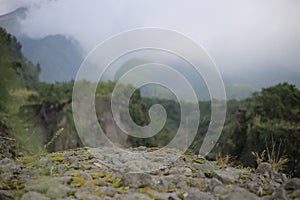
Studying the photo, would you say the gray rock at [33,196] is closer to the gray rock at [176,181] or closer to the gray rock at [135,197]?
the gray rock at [135,197]

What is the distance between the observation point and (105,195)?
14.5 feet

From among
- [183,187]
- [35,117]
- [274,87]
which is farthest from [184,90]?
[35,117]

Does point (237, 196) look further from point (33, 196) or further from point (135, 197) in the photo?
point (33, 196)

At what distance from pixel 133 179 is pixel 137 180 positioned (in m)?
0.05

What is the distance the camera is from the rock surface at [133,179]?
438 cm

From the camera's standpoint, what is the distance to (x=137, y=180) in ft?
15.6

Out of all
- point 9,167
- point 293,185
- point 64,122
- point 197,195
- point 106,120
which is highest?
point 106,120

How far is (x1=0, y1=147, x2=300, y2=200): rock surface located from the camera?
172 inches

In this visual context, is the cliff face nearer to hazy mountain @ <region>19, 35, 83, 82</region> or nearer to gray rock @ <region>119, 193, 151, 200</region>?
hazy mountain @ <region>19, 35, 83, 82</region>

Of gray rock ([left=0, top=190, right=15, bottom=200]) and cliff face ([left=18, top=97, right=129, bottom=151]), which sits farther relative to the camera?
cliff face ([left=18, top=97, right=129, bottom=151])

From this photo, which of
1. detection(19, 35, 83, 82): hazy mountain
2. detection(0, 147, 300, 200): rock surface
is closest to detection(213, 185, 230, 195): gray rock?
detection(0, 147, 300, 200): rock surface

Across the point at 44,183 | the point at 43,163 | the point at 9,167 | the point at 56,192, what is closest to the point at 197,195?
the point at 56,192

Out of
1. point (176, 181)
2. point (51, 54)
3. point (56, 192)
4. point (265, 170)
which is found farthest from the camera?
point (51, 54)

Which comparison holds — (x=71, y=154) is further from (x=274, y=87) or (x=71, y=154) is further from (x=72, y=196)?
(x=274, y=87)
